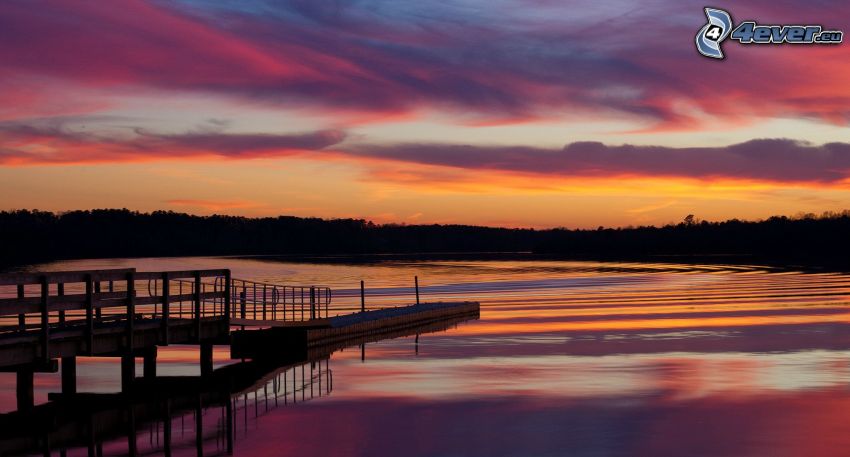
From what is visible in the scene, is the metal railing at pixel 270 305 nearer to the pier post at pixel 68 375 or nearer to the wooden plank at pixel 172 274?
the wooden plank at pixel 172 274

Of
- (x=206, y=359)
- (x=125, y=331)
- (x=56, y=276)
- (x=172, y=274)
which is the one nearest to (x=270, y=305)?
(x=206, y=359)

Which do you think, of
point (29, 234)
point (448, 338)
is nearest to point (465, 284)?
point (448, 338)

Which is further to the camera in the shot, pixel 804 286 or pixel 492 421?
pixel 804 286

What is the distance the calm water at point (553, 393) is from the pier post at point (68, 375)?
1.16 m

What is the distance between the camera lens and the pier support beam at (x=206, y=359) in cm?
2878

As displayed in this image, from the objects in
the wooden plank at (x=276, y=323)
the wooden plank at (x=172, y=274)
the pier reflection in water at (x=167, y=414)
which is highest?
the wooden plank at (x=172, y=274)

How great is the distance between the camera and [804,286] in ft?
255

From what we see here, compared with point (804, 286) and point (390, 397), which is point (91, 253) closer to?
point (804, 286)

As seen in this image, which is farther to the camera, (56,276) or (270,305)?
(270,305)

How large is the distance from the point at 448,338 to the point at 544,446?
21485 mm

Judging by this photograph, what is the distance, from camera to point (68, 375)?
2455 cm

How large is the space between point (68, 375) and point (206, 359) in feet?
16.3

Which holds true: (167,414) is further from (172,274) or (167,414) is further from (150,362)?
(172,274)

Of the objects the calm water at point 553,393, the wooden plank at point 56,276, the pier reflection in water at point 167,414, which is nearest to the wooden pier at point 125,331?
the wooden plank at point 56,276
